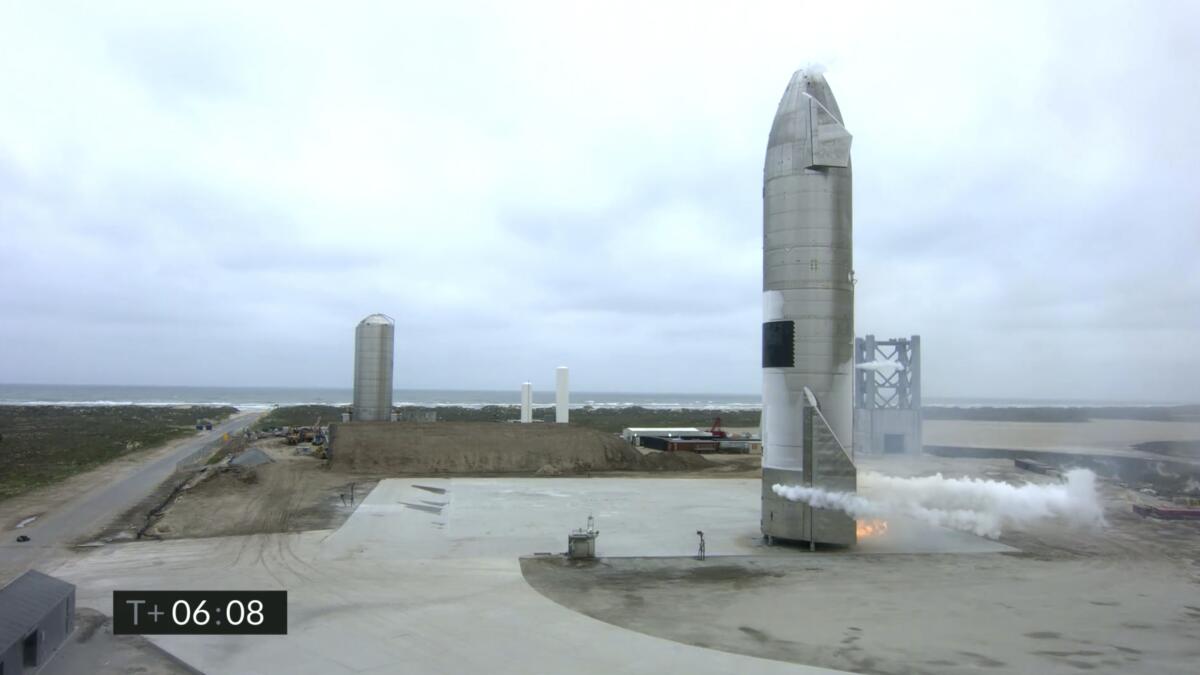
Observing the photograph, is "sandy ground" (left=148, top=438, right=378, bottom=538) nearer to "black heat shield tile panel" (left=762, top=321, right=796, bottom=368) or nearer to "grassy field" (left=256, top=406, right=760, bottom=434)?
"black heat shield tile panel" (left=762, top=321, right=796, bottom=368)

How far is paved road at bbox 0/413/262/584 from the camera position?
22.3 m

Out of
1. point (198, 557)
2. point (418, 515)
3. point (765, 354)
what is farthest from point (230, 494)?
point (765, 354)

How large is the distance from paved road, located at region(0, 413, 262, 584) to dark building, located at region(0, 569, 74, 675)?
7.90 meters

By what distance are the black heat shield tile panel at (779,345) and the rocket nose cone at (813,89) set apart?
7.23 metres

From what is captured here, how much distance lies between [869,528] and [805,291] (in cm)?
885

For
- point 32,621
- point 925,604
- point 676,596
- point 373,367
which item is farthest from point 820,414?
point 373,367

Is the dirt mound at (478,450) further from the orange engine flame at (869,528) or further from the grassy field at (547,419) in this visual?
the grassy field at (547,419)

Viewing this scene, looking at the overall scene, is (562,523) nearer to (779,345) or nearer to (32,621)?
(779,345)

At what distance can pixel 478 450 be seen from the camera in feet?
164

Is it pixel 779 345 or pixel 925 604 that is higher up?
pixel 779 345

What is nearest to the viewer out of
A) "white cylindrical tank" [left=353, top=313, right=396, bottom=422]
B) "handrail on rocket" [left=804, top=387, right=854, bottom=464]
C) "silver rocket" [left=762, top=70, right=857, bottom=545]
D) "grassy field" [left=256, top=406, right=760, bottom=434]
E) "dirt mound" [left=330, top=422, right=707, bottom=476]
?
"handrail on rocket" [left=804, top=387, right=854, bottom=464]

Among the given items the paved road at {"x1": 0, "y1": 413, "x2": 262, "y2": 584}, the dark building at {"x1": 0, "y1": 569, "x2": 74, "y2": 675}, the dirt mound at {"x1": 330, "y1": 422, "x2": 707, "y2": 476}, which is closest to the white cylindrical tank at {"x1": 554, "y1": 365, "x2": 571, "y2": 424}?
the dirt mound at {"x1": 330, "y1": 422, "x2": 707, "y2": 476}

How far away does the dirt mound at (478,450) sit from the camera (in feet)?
159

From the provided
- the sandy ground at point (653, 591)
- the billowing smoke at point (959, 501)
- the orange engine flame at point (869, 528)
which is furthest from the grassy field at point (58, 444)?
the billowing smoke at point (959, 501)
